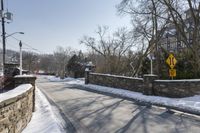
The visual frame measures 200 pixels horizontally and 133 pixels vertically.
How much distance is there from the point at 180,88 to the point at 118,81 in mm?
7831

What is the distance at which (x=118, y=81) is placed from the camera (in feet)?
77.9

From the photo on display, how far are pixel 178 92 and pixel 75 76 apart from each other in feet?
125

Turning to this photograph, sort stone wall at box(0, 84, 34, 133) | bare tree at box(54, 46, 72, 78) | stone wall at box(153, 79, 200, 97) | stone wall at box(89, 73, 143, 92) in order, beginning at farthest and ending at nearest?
1. bare tree at box(54, 46, 72, 78)
2. stone wall at box(89, 73, 143, 92)
3. stone wall at box(153, 79, 200, 97)
4. stone wall at box(0, 84, 34, 133)

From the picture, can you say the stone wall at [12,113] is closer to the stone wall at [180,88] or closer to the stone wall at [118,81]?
the stone wall at [180,88]

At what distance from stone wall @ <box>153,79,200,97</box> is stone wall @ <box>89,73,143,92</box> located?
105 inches

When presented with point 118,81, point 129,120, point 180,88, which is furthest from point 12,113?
point 118,81

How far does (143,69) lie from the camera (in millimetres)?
33719

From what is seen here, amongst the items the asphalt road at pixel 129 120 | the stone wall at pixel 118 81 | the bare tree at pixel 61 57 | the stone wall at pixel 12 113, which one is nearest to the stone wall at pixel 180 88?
the stone wall at pixel 118 81

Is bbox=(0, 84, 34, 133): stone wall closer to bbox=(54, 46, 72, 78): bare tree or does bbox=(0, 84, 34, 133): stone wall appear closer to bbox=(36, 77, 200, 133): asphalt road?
bbox=(36, 77, 200, 133): asphalt road

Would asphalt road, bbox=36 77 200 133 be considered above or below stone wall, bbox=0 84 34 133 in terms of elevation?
below

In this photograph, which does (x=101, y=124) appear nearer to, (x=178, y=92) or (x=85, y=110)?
(x=85, y=110)

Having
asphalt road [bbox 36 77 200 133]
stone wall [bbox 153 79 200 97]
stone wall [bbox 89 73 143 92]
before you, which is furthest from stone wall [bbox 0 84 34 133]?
stone wall [bbox 89 73 143 92]

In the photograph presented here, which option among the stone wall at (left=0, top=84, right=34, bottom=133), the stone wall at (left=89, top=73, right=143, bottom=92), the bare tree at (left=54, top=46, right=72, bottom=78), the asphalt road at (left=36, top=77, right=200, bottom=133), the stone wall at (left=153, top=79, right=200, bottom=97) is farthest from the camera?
the bare tree at (left=54, top=46, right=72, bottom=78)

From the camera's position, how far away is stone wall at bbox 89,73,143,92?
797 inches
